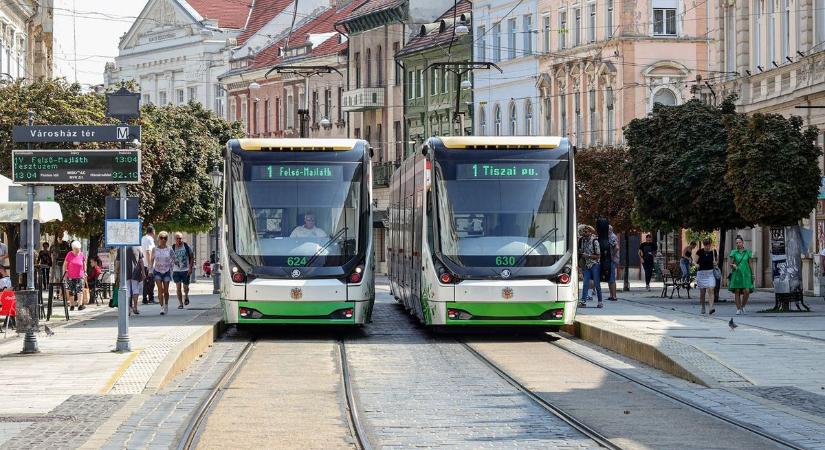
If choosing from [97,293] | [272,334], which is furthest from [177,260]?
[272,334]

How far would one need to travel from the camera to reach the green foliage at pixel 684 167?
41.1m

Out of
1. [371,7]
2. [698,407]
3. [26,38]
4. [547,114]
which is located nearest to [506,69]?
[547,114]

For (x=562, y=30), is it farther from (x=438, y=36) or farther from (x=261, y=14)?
(x=261, y=14)

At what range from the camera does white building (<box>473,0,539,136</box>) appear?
75688 millimetres

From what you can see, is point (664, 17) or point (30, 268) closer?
point (30, 268)

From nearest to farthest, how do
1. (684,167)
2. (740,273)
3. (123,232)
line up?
(123,232), (740,273), (684,167)

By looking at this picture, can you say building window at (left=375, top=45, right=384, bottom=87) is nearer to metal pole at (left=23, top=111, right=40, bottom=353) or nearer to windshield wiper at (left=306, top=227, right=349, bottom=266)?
windshield wiper at (left=306, top=227, right=349, bottom=266)

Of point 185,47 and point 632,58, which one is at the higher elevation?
point 185,47

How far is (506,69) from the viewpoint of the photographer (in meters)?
78.2

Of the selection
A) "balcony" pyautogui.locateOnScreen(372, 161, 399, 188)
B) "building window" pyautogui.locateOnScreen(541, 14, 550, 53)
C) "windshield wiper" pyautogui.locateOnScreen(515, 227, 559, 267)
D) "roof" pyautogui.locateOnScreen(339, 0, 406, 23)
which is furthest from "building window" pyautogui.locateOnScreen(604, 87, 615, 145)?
"windshield wiper" pyautogui.locateOnScreen(515, 227, 559, 267)

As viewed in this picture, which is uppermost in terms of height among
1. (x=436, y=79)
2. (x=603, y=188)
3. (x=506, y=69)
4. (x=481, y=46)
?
(x=481, y=46)

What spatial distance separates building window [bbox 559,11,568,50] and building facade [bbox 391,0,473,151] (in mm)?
6226

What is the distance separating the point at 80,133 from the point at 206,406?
7.92 m

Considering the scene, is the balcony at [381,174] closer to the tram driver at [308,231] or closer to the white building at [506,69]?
the white building at [506,69]
